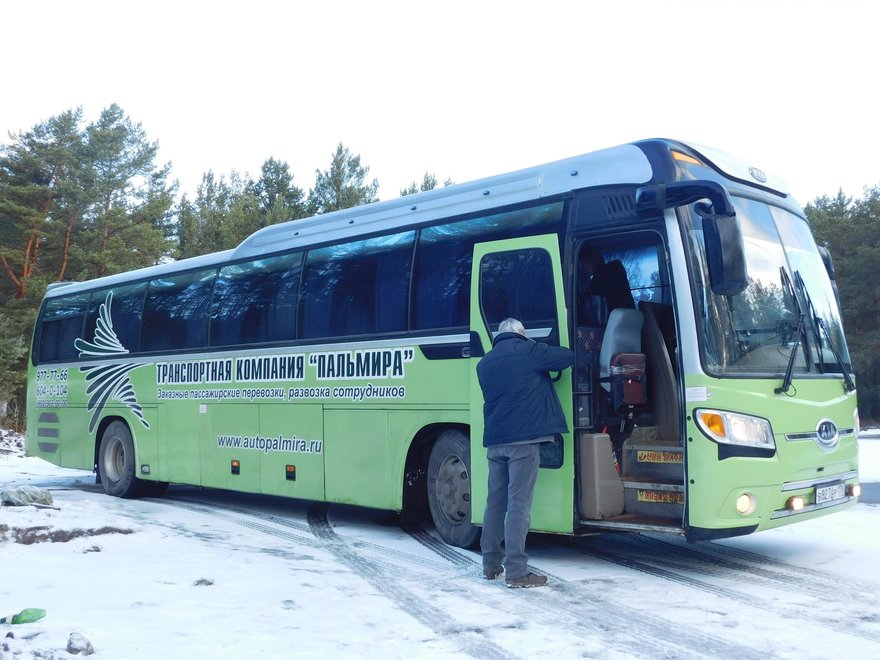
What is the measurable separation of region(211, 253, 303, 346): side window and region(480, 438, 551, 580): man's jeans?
417 centimetres

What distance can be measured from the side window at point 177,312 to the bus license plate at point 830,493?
25.7 ft

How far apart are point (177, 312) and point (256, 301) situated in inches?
→ 77.2

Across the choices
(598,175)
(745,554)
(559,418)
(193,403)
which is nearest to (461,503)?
(559,418)

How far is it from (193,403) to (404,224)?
452 centimetres

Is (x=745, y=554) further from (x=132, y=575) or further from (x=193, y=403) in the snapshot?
(x=193, y=403)

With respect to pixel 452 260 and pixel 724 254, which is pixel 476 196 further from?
pixel 724 254

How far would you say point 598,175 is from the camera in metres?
7.63

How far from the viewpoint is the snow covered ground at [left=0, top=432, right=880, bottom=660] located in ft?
17.3

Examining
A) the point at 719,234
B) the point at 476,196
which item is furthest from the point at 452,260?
the point at 719,234

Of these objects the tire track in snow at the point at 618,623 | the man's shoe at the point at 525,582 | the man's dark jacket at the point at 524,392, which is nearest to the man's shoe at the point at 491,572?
the man's shoe at the point at 525,582

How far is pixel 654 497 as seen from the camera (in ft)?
24.2

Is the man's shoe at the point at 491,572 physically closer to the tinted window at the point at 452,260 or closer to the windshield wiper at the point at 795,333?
the tinted window at the point at 452,260

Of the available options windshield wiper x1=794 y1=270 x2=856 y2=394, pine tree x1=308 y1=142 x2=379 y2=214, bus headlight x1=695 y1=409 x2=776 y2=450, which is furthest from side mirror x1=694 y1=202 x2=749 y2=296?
pine tree x1=308 y1=142 x2=379 y2=214

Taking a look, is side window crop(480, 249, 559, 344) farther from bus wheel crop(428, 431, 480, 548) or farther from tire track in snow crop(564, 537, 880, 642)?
tire track in snow crop(564, 537, 880, 642)
